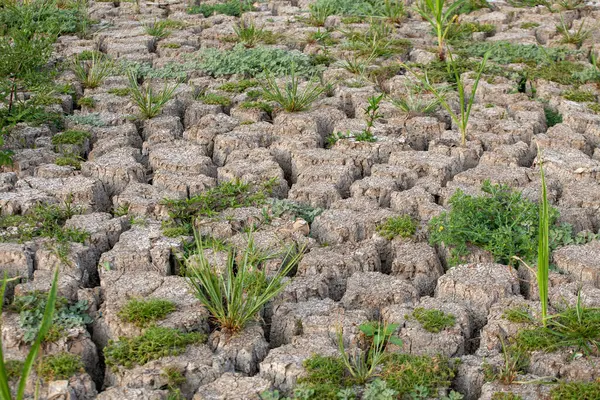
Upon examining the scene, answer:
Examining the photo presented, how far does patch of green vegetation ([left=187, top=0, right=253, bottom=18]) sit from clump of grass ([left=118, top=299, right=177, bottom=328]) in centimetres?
527

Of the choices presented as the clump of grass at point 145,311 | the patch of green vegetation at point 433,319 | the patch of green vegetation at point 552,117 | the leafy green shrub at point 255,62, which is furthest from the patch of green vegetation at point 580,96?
the clump of grass at point 145,311

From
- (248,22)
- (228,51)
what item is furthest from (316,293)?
(248,22)

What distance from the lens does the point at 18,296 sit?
384 cm

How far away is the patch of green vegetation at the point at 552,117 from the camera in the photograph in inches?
241

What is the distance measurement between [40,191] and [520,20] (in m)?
5.23

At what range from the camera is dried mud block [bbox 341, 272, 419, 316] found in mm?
3959

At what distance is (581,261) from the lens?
419cm

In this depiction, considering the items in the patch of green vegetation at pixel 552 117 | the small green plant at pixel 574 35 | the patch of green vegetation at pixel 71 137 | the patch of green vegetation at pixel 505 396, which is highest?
the small green plant at pixel 574 35

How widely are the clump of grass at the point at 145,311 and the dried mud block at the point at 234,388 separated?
0.48m

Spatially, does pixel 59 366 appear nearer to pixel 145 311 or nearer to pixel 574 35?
pixel 145 311

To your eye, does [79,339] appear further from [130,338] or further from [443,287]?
[443,287]

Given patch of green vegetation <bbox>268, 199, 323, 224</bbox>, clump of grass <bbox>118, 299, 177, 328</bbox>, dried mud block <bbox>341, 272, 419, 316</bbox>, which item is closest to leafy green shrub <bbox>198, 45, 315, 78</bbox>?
patch of green vegetation <bbox>268, 199, 323, 224</bbox>

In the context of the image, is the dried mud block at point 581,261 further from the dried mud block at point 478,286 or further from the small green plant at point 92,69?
the small green plant at point 92,69

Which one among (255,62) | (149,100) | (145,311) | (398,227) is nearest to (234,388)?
(145,311)
